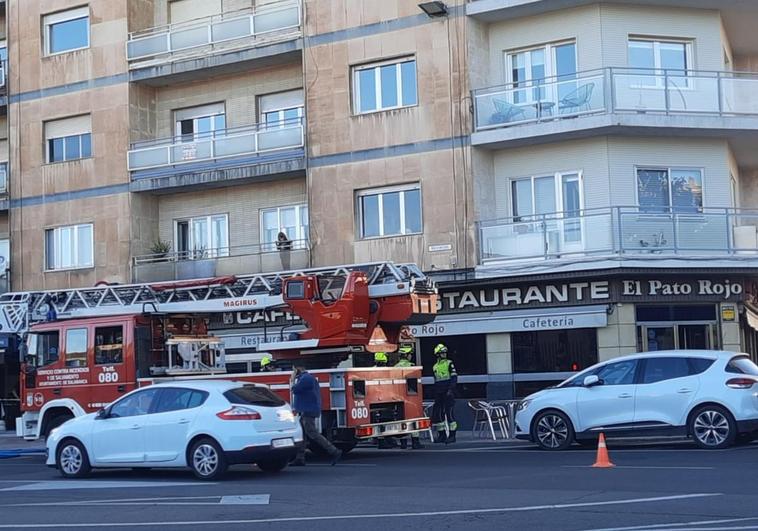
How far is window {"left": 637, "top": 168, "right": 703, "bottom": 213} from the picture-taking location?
1020 inches

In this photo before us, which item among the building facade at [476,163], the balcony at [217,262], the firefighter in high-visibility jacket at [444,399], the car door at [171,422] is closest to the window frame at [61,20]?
the building facade at [476,163]

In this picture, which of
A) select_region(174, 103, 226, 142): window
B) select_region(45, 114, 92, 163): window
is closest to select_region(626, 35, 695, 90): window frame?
select_region(174, 103, 226, 142): window

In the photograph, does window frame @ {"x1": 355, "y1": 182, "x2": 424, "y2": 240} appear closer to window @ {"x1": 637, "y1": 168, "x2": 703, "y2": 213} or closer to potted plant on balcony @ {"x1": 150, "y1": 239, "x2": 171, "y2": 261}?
window @ {"x1": 637, "y1": 168, "x2": 703, "y2": 213}

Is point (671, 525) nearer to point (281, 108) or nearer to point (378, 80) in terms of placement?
point (378, 80)

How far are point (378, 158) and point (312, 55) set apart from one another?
10.5 ft

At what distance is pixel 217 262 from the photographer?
30.2 metres

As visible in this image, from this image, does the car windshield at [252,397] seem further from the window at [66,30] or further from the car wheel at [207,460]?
the window at [66,30]

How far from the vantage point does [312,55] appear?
28266mm

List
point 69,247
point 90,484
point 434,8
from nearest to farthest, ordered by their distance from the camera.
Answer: point 90,484
point 434,8
point 69,247

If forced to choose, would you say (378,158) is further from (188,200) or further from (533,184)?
(188,200)

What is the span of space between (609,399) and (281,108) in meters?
14.3

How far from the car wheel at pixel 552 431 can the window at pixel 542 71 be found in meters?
8.63

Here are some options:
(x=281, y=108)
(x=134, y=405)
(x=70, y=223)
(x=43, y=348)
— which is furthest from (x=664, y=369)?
(x=70, y=223)

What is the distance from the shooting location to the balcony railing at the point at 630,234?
24703mm
